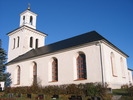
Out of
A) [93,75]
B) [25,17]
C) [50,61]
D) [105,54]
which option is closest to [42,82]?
[50,61]

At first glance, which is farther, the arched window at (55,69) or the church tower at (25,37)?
the church tower at (25,37)

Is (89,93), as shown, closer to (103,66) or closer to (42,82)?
(103,66)

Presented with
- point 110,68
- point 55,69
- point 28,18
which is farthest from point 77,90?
point 28,18

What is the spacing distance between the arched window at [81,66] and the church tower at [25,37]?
15.2 metres

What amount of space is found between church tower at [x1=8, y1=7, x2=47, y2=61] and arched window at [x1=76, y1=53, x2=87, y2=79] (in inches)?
598

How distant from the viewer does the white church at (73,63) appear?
18547 mm

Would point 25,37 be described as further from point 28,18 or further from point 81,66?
point 81,66

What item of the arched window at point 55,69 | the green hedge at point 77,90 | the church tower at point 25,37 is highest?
the church tower at point 25,37

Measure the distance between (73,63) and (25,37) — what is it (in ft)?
52.5

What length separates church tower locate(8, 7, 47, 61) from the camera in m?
32.4

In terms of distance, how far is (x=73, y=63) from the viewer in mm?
20500

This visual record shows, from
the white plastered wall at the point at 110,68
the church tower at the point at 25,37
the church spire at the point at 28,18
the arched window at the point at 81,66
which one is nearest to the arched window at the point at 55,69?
the arched window at the point at 81,66

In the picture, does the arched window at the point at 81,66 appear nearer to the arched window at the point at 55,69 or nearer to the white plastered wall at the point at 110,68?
the white plastered wall at the point at 110,68

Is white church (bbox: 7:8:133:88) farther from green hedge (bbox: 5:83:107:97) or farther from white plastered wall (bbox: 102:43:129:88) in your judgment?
green hedge (bbox: 5:83:107:97)
